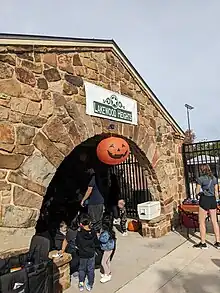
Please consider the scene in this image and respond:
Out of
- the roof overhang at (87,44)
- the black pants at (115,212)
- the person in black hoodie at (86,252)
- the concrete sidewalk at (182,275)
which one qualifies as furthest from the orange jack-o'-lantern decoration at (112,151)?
the black pants at (115,212)

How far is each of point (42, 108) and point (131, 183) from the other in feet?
20.0

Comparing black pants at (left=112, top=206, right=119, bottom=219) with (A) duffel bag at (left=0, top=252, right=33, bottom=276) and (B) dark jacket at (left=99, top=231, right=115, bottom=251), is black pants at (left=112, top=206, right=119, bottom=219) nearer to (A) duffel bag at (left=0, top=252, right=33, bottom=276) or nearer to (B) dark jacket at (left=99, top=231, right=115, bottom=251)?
(B) dark jacket at (left=99, top=231, right=115, bottom=251)

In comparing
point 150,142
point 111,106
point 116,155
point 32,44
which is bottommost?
point 116,155

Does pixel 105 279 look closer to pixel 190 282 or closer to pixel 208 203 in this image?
pixel 190 282

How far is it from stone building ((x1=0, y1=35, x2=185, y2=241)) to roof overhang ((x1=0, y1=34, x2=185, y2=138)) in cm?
1

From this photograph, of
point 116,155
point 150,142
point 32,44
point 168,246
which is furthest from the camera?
point 150,142

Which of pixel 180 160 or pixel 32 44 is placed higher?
pixel 32 44

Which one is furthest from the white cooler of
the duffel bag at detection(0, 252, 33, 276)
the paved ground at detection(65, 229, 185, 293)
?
the duffel bag at detection(0, 252, 33, 276)

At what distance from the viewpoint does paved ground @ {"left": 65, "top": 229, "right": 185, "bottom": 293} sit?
4.20 meters

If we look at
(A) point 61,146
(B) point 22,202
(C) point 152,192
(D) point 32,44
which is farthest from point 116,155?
(C) point 152,192

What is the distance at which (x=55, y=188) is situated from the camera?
27.7ft

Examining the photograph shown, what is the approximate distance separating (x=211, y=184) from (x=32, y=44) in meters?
3.96

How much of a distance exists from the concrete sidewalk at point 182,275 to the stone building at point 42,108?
1759 millimetres

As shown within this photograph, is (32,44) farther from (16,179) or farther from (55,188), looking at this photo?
(55,188)
